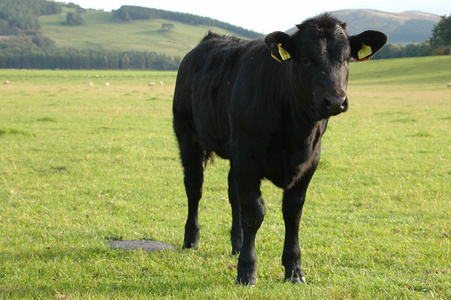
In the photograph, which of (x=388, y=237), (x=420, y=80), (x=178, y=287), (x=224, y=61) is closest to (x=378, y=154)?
(x=388, y=237)

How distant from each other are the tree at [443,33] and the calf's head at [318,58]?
92728mm

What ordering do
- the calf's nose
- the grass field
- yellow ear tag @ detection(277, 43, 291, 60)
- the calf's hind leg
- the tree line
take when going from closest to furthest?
the calf's nose
yellow ear tag @ detection(277, 43, 291, 60)
the grass field
the calf's hind leg
the tree line

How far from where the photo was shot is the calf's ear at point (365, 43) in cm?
457

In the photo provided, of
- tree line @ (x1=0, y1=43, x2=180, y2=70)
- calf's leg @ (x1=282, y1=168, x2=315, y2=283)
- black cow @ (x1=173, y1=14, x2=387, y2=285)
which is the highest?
black cow @ (x1=173, y1=14, x2=387, y2=285)

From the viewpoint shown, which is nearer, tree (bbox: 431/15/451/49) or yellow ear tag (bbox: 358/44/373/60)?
yellow ear tag (bbox: 358/44/373/60)

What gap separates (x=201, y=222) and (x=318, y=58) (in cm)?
376

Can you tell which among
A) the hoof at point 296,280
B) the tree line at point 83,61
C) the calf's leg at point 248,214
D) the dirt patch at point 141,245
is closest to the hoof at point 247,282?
the calf's leg at point 248,214

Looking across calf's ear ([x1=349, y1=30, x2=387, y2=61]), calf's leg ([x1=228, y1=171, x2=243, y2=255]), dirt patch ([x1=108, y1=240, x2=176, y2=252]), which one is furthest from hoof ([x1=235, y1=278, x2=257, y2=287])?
calf's ear ([x1=349, y1=30, x2=387, y2=61])

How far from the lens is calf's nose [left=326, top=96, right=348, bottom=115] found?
383cm

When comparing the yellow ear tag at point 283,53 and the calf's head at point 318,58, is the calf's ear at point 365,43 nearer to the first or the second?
the calf's head at point 318,58

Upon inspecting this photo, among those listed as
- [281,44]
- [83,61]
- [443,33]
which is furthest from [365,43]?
[83,61]

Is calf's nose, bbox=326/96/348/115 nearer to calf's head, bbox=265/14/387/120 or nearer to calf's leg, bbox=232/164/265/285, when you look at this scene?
calf's head, bbox=265/14/387/120

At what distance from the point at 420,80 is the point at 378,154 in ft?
153

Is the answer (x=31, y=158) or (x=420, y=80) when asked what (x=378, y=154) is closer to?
(x=31, y=158)
